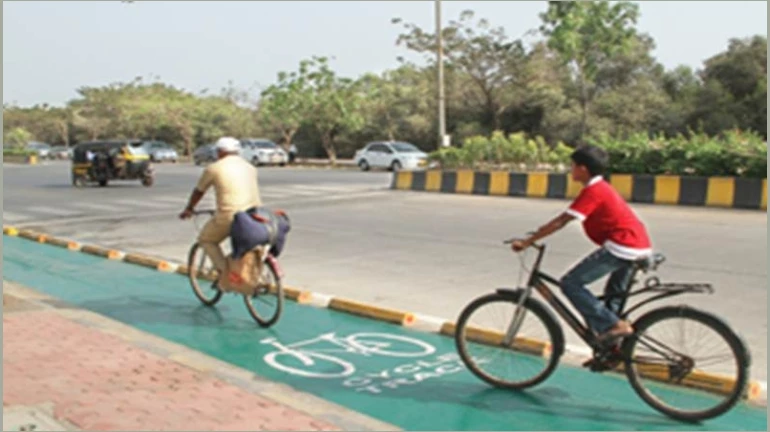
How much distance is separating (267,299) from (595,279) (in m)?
3.29

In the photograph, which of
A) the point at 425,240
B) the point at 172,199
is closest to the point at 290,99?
the point at 172,199

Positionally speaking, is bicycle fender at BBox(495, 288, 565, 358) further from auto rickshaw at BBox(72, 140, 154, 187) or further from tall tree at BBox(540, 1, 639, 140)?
tall tree at BBox(540, 1, 639, 140)

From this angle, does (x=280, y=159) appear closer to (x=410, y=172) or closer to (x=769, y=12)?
(x=410, y=172)

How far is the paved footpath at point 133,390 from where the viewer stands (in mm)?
4598

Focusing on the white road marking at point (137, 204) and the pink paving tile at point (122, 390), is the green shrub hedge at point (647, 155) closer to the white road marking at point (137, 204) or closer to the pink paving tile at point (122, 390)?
the white road marking at point (137, 204)

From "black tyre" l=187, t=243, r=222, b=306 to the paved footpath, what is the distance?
1258 mm

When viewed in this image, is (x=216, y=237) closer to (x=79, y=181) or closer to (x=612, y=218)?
(x=612, y=218)

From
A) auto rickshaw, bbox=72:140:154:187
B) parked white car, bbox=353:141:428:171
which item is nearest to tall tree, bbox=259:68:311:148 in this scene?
parked white car, bbox=353:141:428:171

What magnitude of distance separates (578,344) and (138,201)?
649 inches

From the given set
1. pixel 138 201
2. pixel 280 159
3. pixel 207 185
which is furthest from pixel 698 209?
pixel 280 159

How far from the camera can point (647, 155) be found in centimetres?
1819

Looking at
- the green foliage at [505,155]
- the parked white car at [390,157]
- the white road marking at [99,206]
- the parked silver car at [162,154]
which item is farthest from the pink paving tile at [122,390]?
the parked silver car at [162,154]

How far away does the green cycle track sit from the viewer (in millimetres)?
4824

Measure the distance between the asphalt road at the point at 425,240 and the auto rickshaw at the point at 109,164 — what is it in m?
4.42
